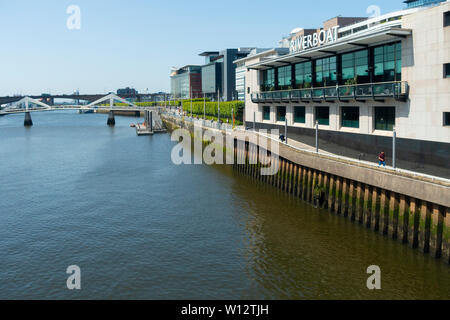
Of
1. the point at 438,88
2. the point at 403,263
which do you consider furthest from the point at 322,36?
the point at 403,263

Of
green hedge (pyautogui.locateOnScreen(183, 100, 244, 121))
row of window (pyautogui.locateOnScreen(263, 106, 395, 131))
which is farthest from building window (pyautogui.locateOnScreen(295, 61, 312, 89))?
green hedge (pyautogui.locateOnScreen(183, 100, 244, 121))

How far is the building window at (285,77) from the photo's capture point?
6456 centimetres

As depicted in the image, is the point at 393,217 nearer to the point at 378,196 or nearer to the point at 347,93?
the point at 378,196

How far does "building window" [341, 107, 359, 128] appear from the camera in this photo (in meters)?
48.3

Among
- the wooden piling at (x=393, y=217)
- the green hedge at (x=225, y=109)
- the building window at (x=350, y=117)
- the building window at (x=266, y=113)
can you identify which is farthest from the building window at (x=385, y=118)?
the green hedge at (x=225, y=109)

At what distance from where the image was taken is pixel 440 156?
3544 centimetres

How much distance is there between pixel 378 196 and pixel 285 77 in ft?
116

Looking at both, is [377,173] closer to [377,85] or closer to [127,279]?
[377,85]

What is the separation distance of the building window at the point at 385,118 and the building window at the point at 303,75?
1599cm

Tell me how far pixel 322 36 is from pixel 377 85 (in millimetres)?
13008

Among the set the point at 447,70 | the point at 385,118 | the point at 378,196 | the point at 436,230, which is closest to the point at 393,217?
the point at 378,196

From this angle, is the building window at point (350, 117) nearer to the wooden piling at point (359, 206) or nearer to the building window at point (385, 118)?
the building window at point (385, 118)
